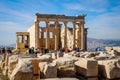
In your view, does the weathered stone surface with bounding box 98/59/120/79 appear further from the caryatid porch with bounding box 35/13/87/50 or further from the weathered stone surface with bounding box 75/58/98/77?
the caryatid porch with bounding box 35/13/87/50

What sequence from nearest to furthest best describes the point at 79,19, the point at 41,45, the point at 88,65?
the point at 88,65 → the point at 79,19 → the point at 41,45

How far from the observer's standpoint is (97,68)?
6.33 metres

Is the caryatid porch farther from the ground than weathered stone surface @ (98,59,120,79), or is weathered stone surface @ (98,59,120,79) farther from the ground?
the caryatid porch

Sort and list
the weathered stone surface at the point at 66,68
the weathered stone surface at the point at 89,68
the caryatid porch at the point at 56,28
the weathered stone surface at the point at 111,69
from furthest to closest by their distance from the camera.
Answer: the caryatid porch at the point at 56,28, the weathered stone surface at the point at 66,68, the weathered stone surface at the point at 89,68, the weathered stone surface at the point at 111,69

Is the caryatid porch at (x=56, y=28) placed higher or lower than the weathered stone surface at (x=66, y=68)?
higher

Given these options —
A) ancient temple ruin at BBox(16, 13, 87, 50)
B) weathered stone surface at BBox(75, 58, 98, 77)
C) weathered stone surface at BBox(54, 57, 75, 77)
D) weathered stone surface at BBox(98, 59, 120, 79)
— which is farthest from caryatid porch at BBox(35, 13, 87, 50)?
weathered stone surface at BBox(98, 59, 120, 79)

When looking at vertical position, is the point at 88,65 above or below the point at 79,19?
below

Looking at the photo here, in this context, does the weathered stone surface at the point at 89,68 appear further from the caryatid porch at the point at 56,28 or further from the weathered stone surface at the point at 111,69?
the caryatid porch at the point at 56,28

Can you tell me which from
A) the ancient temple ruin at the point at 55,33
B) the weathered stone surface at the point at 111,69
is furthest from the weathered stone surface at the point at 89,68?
the ancient temple ruin at the point at 55,33

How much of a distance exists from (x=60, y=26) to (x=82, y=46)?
7.33 m

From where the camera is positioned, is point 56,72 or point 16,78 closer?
point 16,78

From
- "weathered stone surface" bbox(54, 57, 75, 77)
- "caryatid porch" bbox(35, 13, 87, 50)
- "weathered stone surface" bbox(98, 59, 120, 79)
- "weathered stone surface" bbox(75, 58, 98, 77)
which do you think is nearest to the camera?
"weathered stone surface" bbox(98, 59, 120, 79)

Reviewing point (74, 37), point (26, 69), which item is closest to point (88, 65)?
point (26, 69)

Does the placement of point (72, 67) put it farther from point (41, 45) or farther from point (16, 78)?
point (41, 45)
